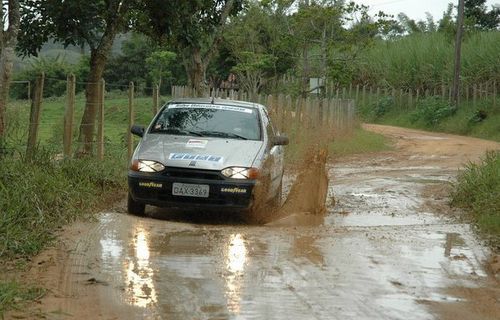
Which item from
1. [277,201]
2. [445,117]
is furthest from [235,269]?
[445,117]

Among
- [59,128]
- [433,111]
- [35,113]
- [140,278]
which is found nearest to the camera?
[140,278]

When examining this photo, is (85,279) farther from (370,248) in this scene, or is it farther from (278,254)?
(370,248)

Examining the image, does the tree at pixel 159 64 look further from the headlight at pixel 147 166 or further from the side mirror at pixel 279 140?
the headlight at pixel 147 166

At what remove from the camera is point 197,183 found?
8.96 metres

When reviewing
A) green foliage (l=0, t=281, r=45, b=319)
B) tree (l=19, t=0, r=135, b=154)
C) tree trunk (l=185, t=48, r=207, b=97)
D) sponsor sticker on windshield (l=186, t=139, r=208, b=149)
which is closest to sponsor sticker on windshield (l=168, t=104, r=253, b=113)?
sponsor sticker on windshield (l=186, t=139, r=208, b=149)

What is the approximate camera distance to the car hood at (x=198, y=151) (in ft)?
29.7

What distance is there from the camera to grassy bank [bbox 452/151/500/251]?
9146 millimetres

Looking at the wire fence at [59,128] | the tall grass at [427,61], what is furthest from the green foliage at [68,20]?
the tall grass at [427,61]

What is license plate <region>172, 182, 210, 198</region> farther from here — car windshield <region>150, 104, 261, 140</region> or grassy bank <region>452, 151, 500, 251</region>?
grassy bank <region>452, 151, 500, 251</region>

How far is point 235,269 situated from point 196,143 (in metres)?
3.30

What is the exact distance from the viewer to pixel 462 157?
65.9 feet

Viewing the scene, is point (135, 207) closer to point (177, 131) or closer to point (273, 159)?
point (177, 131)

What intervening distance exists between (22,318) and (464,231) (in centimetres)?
571

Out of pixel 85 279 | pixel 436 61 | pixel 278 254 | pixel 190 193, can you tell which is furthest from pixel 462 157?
pixel 436 61
